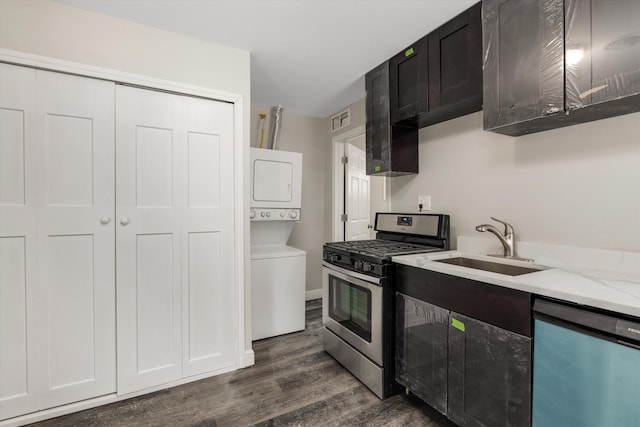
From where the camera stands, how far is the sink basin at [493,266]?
5.39ft

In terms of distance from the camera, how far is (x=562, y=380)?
1.11 m

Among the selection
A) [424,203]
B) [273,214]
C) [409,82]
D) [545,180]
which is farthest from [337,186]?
[545,180]

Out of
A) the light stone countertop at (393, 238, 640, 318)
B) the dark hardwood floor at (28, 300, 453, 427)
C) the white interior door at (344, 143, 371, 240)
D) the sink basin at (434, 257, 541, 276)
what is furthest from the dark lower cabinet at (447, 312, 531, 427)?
the white interior door at (344, 143, 371, 240)

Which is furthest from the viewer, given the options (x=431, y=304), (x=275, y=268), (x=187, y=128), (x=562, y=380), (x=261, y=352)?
(x=275, y=268)

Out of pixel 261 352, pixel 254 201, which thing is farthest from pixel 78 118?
pixel 261 352

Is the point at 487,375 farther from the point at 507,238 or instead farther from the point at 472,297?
the point at 507,238

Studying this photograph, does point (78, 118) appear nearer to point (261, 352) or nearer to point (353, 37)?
point (353, 37)

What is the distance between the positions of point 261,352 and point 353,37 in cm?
268

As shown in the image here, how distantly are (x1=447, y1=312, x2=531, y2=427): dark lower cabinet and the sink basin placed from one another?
48 cm

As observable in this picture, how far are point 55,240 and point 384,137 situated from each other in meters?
2.43

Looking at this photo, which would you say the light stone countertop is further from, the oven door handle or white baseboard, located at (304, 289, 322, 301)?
white baseboard, located at (304, 289, 322, 301)

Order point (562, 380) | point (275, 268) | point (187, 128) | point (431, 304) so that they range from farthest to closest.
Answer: point (275, 268) < point (187, 128) < point (431, 304) < point (562, 380)

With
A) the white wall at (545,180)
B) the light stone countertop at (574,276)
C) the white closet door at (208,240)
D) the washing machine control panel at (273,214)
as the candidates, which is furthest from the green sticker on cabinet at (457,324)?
the washing machine control panel at (273,214)

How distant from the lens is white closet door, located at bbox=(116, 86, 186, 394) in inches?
76.0
